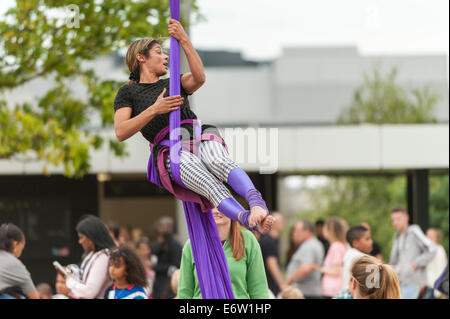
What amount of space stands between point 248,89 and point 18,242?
28.8 meters

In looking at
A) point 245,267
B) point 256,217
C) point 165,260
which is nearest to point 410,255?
point 165,260

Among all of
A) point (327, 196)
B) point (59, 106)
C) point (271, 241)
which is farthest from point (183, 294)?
point (327, 196)

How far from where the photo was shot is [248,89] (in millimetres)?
33125

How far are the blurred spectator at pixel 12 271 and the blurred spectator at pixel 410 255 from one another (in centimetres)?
422

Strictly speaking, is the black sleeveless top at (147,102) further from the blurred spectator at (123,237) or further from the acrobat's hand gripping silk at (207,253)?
the blurred spectator at (123,237)

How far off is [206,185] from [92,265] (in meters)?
2.58

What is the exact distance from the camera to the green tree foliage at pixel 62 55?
22.7ft

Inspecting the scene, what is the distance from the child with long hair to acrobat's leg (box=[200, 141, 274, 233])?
213 centimetres

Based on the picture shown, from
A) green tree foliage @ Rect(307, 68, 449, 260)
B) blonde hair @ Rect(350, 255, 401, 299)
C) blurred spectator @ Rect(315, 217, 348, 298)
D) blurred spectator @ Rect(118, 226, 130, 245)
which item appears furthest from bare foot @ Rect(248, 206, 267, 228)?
green tree foliage @ Rect(307, 68, 449, 260)

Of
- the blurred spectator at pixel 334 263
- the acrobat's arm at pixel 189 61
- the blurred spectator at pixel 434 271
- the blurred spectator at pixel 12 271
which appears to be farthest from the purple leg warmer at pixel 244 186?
the blurred spectator at pixel 434 271

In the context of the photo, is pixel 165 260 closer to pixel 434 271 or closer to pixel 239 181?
pixel 434 271

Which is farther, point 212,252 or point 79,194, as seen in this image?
point 79,194

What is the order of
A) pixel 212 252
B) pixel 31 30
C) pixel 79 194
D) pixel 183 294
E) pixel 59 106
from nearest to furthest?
pixel 212 252, pixel 183 294, pixel 31 30, pixel 59 106, pixel 79 194

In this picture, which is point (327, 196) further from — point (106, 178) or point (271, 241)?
point (271, 241)
